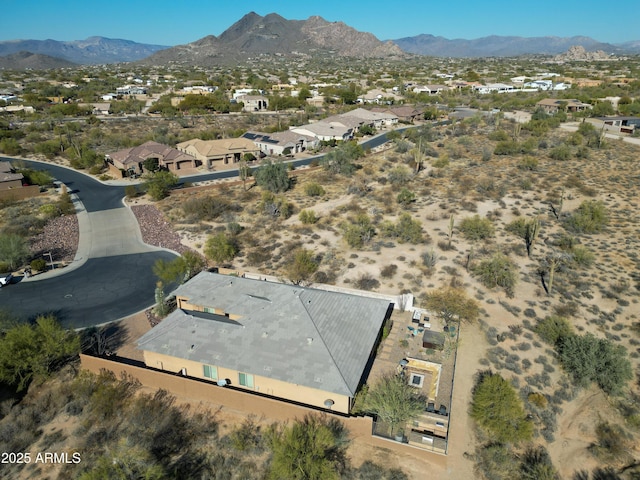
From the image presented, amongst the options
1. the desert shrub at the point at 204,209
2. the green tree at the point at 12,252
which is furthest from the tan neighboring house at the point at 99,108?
the green tree at the point at 12,252

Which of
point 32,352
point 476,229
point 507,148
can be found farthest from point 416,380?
point 507,148

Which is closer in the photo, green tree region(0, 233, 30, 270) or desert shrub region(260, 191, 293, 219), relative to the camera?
green tree region(0, 233, 30, 270)

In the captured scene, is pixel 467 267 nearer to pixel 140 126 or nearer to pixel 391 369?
pixel 391 369

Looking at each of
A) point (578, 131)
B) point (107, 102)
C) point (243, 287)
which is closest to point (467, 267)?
point (243, 287)

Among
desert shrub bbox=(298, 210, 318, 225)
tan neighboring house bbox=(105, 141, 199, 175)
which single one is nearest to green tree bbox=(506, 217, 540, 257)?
desert shrub bbox=(298, 210, 318, 225)

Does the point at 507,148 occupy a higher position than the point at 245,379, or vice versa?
the point at 507,148

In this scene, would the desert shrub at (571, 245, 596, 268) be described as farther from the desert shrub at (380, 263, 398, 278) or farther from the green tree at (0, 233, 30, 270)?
the green tree at (0, 233, 30, 270)

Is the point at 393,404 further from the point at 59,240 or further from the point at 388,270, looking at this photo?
the point at 59,240

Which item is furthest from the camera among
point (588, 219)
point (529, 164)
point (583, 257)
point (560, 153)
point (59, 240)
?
point (560, 153)
